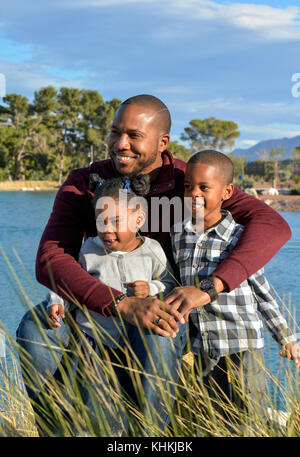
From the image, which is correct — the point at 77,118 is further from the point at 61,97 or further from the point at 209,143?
the point at 209,143

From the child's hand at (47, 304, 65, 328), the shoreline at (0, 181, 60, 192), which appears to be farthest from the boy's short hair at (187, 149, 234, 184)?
the shoreline at (0, 181, 60, 192)

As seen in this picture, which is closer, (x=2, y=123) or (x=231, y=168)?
(x=231, y=168)

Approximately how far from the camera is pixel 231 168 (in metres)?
2.47

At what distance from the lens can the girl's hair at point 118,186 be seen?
2.30 meters

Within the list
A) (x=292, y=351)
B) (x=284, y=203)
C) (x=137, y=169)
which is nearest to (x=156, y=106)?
(x=137, y=169)

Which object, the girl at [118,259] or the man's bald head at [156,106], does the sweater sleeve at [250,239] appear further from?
the man's bald head at [156,106]

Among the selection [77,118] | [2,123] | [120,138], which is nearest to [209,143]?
[77,118]

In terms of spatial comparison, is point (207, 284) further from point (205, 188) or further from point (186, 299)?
point (205, 188)

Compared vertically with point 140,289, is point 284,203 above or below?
below

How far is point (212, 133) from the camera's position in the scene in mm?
58406

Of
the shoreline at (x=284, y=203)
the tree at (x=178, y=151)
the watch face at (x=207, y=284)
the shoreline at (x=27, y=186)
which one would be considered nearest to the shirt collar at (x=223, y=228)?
the watch face at (x=207, y=284)

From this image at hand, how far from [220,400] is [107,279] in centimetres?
62

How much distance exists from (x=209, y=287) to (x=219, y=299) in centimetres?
17

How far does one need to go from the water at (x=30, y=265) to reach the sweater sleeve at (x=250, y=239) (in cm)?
21
